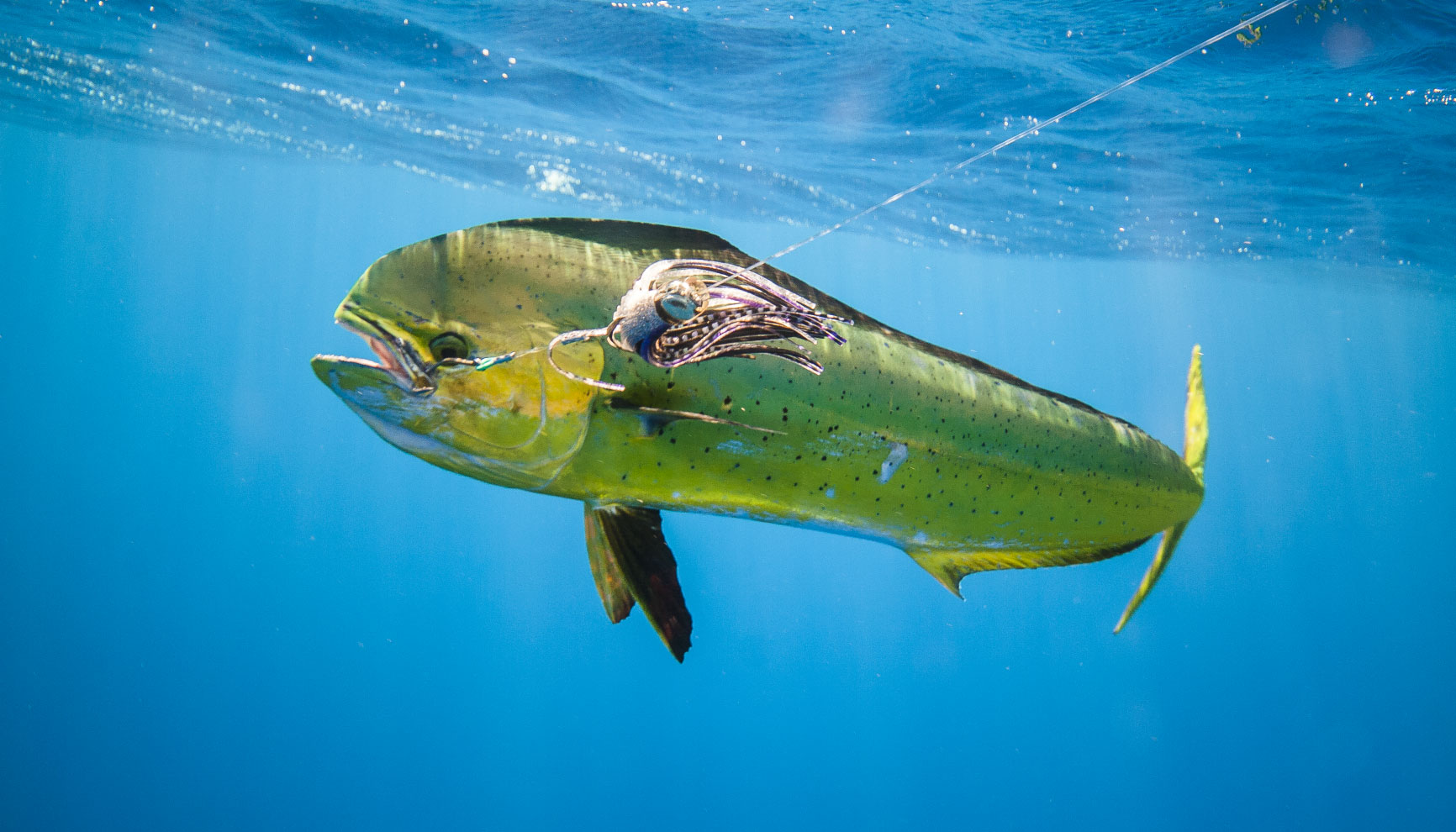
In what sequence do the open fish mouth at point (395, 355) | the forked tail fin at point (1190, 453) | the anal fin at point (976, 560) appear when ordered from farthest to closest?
the forked tail fin at point (1190, 453) < the anal fin at point (976, 560) < the open fish mouth at point (395, 355)

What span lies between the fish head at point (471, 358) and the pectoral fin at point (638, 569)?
0.30 m

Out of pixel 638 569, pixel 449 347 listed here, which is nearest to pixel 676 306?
pixel 449 347

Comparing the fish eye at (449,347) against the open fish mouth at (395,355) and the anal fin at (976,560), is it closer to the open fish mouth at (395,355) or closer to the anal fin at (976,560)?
the open fish mouth at (395,355)

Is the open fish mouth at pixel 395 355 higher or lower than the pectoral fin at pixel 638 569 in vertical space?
higher

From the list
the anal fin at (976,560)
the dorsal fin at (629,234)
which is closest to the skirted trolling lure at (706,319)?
the dorsal fin at (629,234)

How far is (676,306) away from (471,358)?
2.50ft

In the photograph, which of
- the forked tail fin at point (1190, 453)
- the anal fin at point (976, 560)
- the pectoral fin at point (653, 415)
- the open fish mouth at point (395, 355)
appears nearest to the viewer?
the open fish mouth at point (395, 355)

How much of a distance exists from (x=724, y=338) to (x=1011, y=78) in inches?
498

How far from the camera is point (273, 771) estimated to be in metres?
29.4

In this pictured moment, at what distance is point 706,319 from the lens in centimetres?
181

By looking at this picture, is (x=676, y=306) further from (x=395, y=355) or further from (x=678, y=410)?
(x=395, y=355)

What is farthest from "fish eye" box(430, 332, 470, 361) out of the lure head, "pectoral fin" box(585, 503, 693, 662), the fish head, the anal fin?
the anal fin

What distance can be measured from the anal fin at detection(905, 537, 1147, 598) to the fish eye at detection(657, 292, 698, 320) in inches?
67.9

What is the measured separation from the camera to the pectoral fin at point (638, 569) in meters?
2.27
